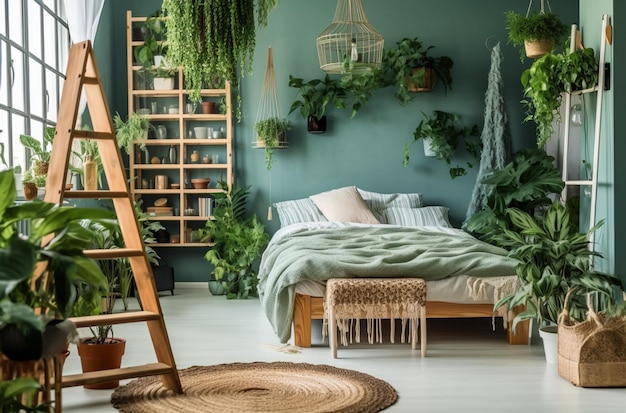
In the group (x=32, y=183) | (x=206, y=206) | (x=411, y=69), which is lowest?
(x=206, y=206)

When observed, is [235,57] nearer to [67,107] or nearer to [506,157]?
[67,107]

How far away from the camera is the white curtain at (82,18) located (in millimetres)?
6742

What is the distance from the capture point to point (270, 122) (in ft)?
25.6

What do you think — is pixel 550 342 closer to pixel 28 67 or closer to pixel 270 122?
pixel 270 122

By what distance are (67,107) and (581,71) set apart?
3.32 m

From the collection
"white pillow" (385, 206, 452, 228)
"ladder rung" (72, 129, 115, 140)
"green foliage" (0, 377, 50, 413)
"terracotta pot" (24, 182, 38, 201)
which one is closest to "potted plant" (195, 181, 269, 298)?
"white pillow" (385, 206, 452, 228)

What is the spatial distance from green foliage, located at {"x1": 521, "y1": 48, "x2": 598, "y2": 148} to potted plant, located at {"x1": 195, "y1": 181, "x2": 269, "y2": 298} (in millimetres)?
3099

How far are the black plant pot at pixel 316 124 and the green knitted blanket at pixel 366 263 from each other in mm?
2245

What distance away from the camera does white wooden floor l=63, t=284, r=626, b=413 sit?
3.92 meters

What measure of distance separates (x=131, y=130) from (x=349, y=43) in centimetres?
222

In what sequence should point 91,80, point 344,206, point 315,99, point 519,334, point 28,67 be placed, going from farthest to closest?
point 315,99, point 344,206, point 28,67, point 519,334, point 91,80

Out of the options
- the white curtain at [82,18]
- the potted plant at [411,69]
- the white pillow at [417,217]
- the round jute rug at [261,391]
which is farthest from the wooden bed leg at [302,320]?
the potted plant at [411,69]

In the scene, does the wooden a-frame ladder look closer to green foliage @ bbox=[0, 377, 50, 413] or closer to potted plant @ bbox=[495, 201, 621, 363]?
green foliage @ bbox=[0, 377, 50, 413]

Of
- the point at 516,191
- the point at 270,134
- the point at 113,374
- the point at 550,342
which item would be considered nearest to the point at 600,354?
the point at 550,342
